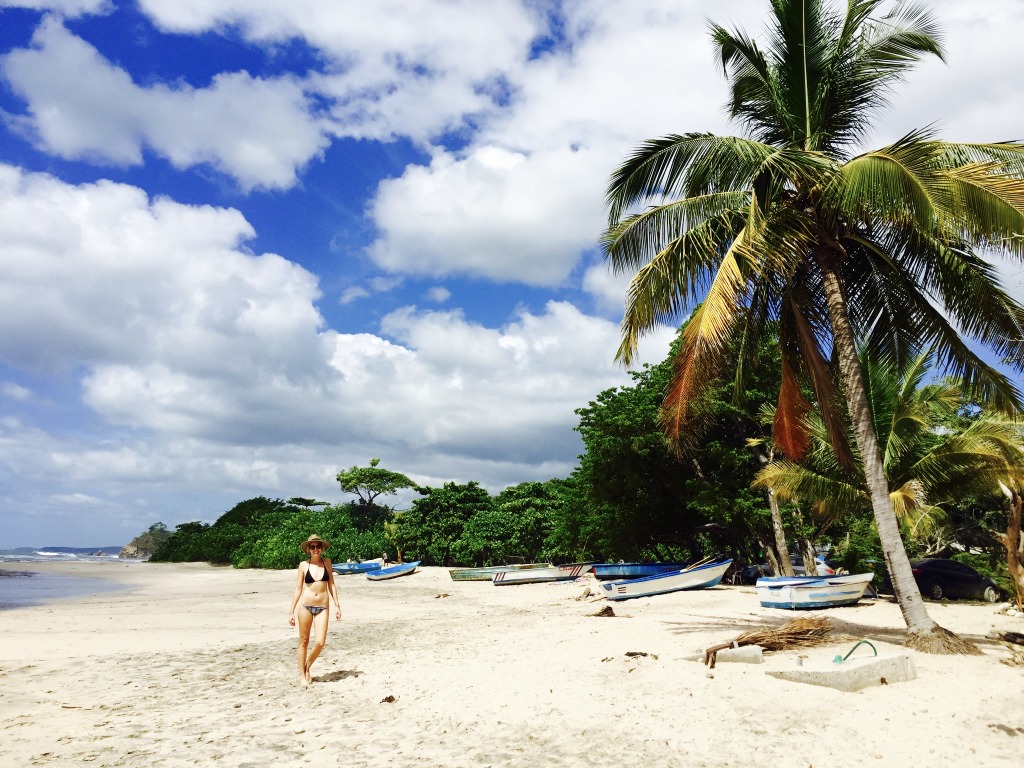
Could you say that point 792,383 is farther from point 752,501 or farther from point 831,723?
point 752,501

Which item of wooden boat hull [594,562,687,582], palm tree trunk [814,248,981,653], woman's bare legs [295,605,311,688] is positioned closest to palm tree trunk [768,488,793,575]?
wooden boat hull [594,562,687,582]

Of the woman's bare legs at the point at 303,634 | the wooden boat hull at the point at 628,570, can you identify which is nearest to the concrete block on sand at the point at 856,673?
the woman's bare legs at the point at 303,634

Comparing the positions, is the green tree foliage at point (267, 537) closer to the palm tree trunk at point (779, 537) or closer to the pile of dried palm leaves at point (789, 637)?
the palm tree trunk at point (779, 537)

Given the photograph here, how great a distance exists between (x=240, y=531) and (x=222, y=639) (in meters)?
47.3

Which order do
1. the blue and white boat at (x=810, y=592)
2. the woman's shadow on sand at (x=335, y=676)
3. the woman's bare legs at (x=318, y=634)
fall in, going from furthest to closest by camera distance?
1. the blue and white boat at (x=810, y=592)
2. the woman's shadow on sand at (x=335, y=676)
3. the woman's bare legs at (x=318, y=634)

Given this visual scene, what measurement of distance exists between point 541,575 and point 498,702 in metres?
22.1

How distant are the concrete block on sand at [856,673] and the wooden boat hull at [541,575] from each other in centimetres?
2137

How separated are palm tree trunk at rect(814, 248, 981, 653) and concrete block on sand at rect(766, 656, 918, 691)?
185cm

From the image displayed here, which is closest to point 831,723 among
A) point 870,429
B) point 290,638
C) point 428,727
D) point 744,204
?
point 428,727

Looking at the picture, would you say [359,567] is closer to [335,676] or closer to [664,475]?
[664,475]

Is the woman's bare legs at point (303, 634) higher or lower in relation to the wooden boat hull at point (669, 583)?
higher

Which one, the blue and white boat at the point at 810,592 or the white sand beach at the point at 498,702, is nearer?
the white sand beach at the point at 498,702

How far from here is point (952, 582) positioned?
17734mm

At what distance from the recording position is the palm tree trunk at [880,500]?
931 centimetres
